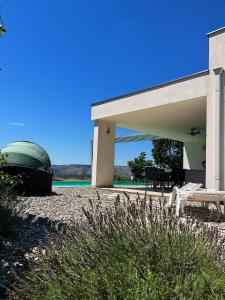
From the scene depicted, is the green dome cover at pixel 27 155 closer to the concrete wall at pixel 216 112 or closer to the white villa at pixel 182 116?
the white villa at pixel 182 116

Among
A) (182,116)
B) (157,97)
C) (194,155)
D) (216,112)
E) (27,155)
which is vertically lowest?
(27,155)

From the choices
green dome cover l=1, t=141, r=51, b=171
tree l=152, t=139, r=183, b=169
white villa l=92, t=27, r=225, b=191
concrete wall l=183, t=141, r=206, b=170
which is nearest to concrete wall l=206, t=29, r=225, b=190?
white villa l=92, t=27, r=225, b=191

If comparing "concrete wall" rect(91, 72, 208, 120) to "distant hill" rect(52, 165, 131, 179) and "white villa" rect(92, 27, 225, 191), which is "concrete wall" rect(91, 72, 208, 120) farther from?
"distant hill" rect(52, 165, 131, 179)

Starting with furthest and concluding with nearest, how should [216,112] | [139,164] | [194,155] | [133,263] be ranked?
[139,164] → [194,155] → [216,112] → [133,263]

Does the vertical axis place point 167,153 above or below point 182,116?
below

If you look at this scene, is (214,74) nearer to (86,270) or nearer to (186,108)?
(186,108)

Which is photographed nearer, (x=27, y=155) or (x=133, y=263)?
(x=133, y=263)

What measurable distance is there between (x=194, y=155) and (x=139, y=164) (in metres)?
5.66

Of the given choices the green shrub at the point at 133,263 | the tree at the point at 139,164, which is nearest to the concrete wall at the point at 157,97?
the green shrub at the point at 133,263

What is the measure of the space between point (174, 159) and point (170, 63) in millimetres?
9120

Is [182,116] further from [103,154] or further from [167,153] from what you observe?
[167,153]

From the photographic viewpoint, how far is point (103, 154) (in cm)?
1480

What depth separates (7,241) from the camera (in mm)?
4391

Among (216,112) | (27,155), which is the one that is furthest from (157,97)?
(27,155)
